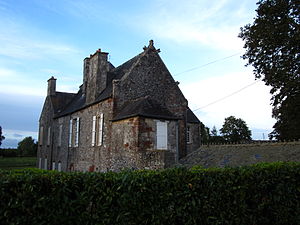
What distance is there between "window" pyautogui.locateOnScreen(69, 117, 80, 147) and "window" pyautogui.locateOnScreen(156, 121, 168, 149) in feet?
30.5

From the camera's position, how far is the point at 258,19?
17.2 meters

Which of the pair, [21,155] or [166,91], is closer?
[166,91]

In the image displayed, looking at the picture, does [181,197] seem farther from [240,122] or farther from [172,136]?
[240,122]

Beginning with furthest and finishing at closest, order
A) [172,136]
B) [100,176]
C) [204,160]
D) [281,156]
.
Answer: [172,136] < [204,160] < [281,156] < [100,176]

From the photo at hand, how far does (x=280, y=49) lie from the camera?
16516mm

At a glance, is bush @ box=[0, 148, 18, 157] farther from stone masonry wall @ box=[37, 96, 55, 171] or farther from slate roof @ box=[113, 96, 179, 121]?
slate roof @ box=[113, 96, 179, 121]

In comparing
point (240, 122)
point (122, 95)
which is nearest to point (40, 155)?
point (122, 95)

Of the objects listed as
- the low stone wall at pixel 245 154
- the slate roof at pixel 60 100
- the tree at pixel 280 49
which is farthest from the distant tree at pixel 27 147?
the tree at pixel 280 49

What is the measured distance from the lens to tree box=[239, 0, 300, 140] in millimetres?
15625

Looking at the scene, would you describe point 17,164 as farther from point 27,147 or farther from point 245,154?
point 245,154

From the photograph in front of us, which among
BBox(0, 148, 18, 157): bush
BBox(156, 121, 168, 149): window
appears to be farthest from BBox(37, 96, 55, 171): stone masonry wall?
BBox(0, 148, 18, 157): bush

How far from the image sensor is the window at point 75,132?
70.9ft

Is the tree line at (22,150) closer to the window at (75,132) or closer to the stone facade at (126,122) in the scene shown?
the stone facade at (126,122)

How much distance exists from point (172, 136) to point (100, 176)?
34.9ft
